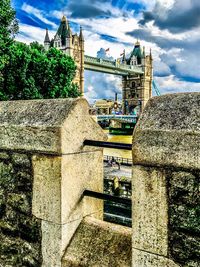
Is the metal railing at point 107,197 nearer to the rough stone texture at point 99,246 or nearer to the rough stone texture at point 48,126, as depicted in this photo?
the rough stone texture at point 99,246

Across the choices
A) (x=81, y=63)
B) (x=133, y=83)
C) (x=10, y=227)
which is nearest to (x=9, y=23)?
(x=10, y=227)

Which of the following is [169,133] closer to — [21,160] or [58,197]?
[58,197]

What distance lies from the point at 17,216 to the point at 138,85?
109 m

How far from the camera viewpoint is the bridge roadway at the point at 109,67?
8656cm

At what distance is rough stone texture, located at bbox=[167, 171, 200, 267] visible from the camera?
1551 millimetres

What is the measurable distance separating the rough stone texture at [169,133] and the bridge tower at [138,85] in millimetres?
104056

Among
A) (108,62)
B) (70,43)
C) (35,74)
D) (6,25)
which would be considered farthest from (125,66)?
(6,25)

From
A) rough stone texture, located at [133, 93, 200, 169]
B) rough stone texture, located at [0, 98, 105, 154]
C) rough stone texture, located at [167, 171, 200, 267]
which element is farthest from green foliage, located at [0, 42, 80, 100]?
rough stone texture, located at [167, 171, 200, 267]

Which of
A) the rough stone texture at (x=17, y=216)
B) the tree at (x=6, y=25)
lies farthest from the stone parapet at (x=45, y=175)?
the tree at (x=6, y=25)

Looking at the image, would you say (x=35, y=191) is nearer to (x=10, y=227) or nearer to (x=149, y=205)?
(x=10, y=227)

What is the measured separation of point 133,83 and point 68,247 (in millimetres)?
110936

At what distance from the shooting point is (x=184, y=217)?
159 cm

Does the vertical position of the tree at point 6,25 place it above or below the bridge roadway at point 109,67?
below

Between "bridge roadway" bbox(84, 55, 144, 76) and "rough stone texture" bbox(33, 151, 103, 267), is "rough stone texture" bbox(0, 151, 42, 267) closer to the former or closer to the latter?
"rough stone texture" bbox(33, 151, 103, 267)
